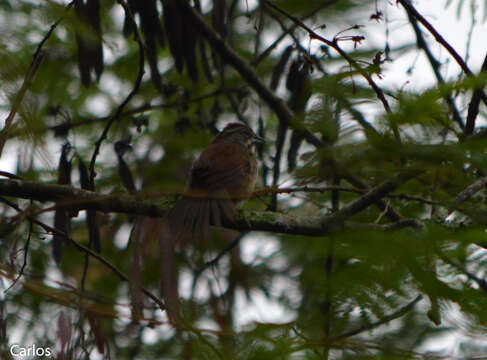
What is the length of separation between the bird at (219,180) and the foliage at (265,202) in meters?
0.21

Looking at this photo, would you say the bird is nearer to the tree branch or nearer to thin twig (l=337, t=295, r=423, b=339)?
the tree branch

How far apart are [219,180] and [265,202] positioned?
2.50 ft

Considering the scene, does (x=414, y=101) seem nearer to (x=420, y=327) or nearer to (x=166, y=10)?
(x=420, y=327)

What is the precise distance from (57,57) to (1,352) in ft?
14.7

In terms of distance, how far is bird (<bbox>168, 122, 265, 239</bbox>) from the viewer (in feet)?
12.9

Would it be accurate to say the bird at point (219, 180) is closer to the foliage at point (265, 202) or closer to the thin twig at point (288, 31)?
the foliage at point (265, 202)

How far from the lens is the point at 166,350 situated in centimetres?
423

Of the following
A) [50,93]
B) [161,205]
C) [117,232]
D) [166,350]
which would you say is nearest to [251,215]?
[161,205]

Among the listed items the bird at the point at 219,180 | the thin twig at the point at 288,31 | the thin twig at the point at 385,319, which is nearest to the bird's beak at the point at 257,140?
the bird at the point at 219,180

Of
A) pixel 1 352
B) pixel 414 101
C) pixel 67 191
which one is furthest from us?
pixel 67 191

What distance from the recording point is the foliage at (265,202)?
199cm

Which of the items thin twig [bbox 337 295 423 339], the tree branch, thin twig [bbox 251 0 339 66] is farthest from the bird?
thin twig [bbox 337 295 423 339]

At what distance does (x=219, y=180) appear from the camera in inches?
201

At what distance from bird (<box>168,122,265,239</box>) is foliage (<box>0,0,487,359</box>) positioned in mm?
210
